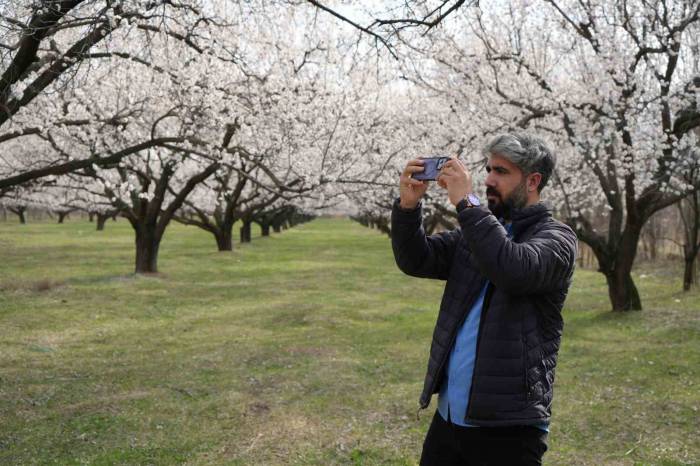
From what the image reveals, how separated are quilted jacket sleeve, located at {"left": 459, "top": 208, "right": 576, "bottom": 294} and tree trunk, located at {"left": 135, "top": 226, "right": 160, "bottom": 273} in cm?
1897

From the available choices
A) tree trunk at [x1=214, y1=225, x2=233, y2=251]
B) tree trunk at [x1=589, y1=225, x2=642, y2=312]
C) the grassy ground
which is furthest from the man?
tree trunk at [x1=214, y1=225, x2=233, y2=251]

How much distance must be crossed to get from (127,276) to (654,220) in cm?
1937

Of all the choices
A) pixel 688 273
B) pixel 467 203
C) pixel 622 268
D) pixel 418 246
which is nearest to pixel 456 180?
pixel 467 203

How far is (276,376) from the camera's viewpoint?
855cm

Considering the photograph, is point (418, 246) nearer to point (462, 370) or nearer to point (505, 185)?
point (505, 185)

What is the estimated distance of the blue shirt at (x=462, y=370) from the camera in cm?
251

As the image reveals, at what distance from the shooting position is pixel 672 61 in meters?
12.1

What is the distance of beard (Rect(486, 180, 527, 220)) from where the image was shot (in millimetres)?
2615

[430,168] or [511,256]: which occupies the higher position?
[430,168]

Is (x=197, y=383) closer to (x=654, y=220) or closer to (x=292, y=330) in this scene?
(x=292, y=330)

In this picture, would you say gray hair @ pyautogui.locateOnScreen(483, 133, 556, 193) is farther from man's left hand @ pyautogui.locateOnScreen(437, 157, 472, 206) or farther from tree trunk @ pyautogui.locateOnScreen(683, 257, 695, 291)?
tree trunk @ pyautogui.locateOnScreen(683, 257, 695, 291)

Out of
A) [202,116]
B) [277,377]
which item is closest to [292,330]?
[277,377]

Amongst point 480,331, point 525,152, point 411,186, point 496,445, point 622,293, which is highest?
point 525,152

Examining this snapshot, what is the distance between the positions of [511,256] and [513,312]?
0.87 feet
